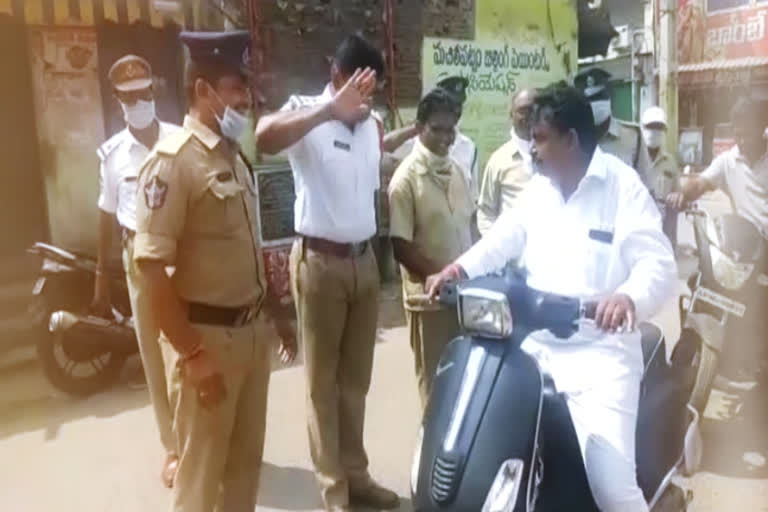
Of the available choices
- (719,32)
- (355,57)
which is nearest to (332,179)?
(355,57)

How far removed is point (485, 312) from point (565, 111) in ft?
2.00

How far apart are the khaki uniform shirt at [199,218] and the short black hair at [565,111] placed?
818mm

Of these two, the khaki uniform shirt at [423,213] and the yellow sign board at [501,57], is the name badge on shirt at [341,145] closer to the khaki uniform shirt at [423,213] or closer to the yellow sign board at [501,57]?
the khaki uniform shirt at [423,213]

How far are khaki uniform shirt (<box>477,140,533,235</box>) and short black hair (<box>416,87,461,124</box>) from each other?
1.23 ft

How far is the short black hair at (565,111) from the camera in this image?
196 cm

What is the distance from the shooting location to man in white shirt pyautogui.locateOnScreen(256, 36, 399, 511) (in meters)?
2.50

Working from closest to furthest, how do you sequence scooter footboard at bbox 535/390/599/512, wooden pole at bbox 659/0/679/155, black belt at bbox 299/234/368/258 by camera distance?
scooter footboard at bbox 535/390/599/512 → black belt at bbox 299/234/368/258 → wooden pole at bbox 659/0/679/155

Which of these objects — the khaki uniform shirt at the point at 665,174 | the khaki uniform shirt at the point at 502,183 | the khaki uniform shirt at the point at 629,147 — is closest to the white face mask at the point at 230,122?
the khaki uniform shirt at the point at 502,183

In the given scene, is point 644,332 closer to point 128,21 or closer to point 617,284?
point 617,284

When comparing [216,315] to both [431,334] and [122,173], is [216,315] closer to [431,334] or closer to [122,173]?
[431,334]

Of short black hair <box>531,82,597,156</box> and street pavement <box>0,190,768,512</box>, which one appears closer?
short black hair <box>531,82,597,156</box>

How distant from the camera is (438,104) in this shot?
2.78 metres

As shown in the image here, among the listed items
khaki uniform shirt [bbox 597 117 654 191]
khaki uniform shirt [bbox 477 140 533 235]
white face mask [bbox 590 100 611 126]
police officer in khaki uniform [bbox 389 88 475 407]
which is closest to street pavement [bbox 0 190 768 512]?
khaki uniform shirt [bbox 597 117 654 191]

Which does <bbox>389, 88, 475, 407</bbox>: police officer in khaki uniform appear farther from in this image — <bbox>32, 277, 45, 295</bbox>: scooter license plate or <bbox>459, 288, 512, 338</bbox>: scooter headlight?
<bbox>32, 277, 45, 295</bbox>: scooter license plate
